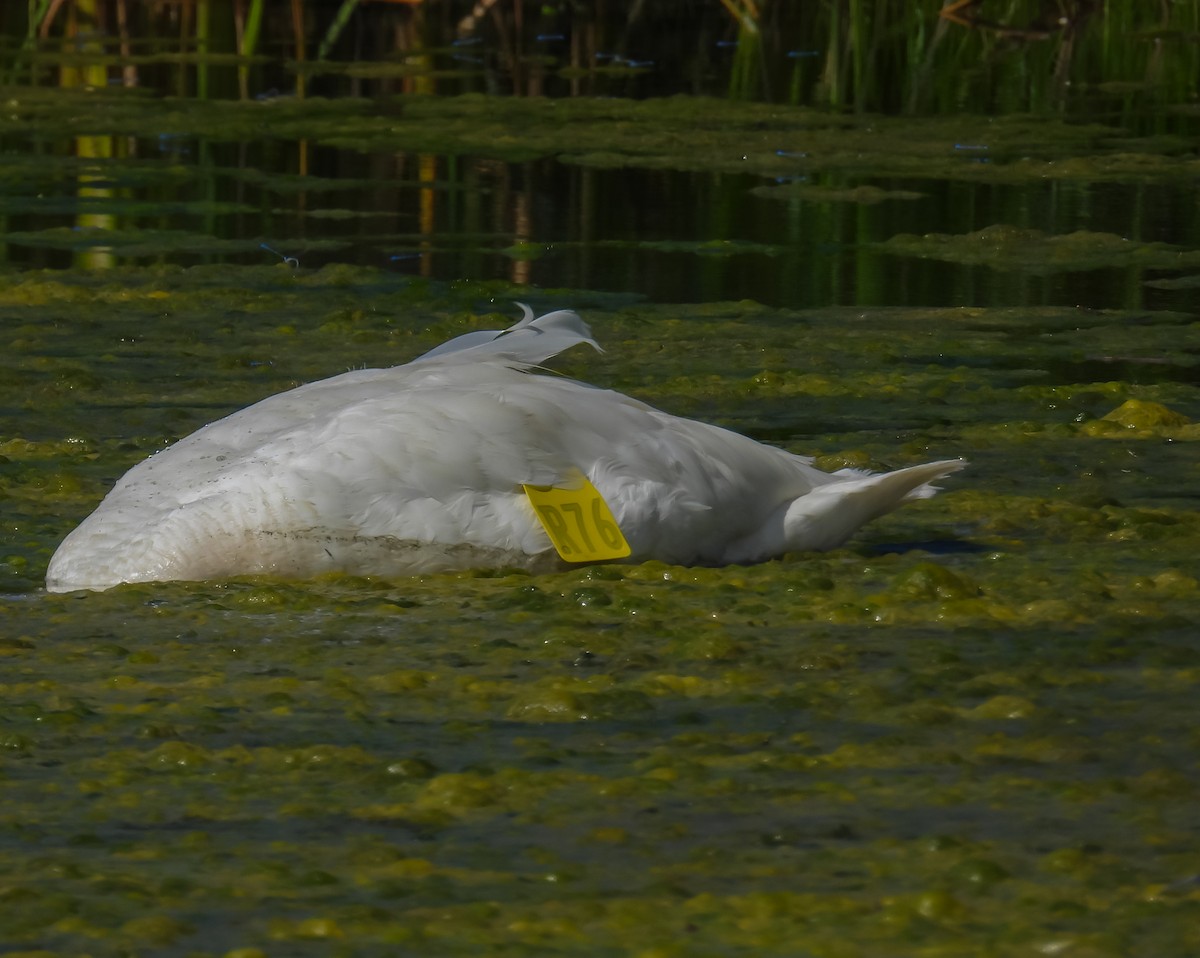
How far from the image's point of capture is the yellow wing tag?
459cm

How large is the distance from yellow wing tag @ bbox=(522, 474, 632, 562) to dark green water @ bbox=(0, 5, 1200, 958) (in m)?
0.08

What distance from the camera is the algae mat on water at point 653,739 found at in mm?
2939

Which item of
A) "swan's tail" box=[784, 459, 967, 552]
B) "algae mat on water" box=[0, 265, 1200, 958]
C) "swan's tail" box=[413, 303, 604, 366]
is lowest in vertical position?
"algae mat on water" box=[0, 265, 1200, 958]

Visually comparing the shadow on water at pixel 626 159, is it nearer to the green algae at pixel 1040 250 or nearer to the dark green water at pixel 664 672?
the green algae at pixel 1040 250

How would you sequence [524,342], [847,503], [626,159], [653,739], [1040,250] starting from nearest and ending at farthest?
[653,739]
[847,503]
[524,342]
[1040,250]
[626,159]

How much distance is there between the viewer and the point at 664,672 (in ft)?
13.4

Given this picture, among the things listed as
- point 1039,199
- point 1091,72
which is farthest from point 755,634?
point 1091,72

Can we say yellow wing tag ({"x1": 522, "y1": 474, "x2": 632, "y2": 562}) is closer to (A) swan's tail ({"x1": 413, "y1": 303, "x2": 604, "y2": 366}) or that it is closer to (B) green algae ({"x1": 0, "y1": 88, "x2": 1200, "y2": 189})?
(A) swan's tail ({"x1": 413, "y1": 303, "x2": 604, "y2": 366})

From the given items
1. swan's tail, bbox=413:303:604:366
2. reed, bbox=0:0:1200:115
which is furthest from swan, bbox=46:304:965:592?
reed, bbox=0:0:1200:115

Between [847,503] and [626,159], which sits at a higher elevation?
[626,159]

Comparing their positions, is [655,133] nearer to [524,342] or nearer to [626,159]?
[626,159]

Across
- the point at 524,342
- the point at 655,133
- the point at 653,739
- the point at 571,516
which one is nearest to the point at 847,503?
the point at 571,516

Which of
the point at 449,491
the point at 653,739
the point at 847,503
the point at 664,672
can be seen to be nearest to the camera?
the point at 653,739

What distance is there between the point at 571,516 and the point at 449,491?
0.82 ft
